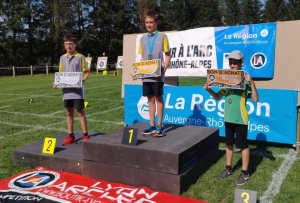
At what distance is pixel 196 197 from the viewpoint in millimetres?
3686

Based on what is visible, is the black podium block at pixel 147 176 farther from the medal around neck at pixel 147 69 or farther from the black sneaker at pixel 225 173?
the medal around neck at pixel 147 69

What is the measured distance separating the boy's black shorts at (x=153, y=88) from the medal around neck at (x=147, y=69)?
0.49ft

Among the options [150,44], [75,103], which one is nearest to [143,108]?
[75,103]

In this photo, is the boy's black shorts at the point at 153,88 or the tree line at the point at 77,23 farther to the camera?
the tree line at the point at 77,23

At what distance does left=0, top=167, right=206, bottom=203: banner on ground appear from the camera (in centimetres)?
354

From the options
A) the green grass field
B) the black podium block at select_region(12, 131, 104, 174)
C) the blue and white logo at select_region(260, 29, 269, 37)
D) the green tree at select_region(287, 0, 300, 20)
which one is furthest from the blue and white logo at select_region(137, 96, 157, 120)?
the green tree at select_region(287, 0, 300, 20)

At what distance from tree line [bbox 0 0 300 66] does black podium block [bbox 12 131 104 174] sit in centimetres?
3822

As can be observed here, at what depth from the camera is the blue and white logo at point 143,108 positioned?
6695mm

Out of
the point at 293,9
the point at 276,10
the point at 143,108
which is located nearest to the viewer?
the point at 143,108

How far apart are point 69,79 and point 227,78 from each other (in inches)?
95.0

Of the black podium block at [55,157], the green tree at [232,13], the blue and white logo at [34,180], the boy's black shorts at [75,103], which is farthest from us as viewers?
the green tree at [232,13]

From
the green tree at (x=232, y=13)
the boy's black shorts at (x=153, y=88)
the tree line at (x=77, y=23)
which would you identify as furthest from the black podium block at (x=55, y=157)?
the green tree at (x=232, y=13)

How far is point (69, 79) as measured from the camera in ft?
16.5

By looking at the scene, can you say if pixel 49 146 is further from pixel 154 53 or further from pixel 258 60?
pixel 258 60
